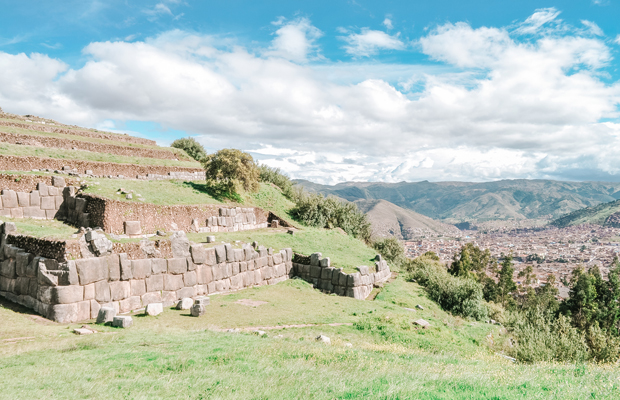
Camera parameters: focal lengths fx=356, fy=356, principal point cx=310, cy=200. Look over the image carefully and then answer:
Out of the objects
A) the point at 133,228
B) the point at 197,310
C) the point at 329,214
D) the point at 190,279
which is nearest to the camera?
the point at 197,310

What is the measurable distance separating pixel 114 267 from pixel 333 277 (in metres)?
13.4

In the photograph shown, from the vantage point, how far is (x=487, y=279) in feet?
193

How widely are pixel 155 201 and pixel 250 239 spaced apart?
27.8 feet

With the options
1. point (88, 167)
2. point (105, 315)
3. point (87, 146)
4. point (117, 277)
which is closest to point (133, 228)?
point (117, 277)

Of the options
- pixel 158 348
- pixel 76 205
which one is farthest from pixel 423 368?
pixel 76 205

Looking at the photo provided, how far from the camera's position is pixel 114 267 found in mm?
14828

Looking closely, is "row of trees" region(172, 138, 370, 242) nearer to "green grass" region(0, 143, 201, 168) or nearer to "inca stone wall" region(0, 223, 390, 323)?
"green grass" region(0, 143, 201, 168)

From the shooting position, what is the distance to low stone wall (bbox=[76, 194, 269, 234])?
73.0 feet

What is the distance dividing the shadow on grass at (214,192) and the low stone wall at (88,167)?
4.31 m

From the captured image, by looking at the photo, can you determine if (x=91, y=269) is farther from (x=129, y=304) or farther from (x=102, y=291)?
(x=129, y=304)

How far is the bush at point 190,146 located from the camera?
58.5m

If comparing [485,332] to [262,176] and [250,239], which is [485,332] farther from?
[262,176]

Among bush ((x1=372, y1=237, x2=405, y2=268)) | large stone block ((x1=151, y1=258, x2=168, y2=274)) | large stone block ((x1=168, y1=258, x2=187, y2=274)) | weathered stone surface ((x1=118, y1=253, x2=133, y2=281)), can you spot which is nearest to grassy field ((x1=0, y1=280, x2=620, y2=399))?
weathered stone surface ((x1=118, y1=253, x2=133, y2=281))

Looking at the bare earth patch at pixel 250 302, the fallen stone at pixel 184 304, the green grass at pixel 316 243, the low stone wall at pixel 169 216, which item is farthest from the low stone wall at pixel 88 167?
the bare earth patch at pixel 250 302
